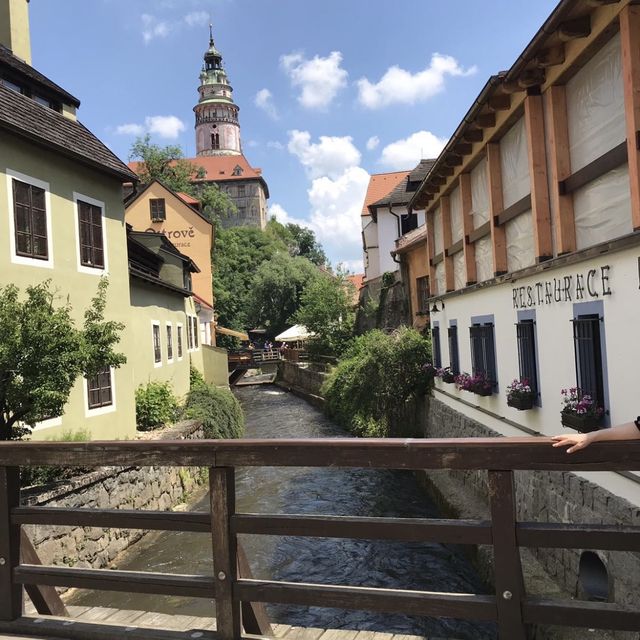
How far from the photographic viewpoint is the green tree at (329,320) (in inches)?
1404

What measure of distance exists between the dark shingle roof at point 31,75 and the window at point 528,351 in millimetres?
10789

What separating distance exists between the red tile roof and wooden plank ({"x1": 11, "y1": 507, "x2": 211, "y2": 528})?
3756 centimetres

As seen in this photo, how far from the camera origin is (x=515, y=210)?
8.73m

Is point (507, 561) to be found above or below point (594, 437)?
below

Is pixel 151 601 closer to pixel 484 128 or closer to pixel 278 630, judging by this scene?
pixel 278 630

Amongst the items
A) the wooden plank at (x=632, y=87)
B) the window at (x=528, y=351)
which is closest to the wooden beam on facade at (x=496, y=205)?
the window at (x=528, y=351)

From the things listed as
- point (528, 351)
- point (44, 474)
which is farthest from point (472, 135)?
point (44, 474)

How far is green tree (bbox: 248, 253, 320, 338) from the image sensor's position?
2188 inches

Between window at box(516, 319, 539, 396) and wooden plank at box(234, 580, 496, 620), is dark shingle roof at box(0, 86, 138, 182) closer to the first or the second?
window at box(516, 319, 539, 396)

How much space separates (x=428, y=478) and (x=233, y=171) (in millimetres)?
89140

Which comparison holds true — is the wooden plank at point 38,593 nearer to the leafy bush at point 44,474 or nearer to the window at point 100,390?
the leafy bush at point 44,474

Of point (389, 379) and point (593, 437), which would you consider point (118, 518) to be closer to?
point (593, 437)

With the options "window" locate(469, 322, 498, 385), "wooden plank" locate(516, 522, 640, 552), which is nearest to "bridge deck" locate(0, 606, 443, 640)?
"wooden plank" locate(516, 522, 640, 552)

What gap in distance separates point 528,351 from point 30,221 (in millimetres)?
8376
